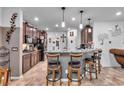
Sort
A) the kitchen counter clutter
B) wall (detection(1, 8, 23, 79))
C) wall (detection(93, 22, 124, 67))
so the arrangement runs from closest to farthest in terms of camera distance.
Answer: wall (detection(1, 8, 23, 79)) → the kitchen counter clutter → wall (detection(93, 22, 124, 67))

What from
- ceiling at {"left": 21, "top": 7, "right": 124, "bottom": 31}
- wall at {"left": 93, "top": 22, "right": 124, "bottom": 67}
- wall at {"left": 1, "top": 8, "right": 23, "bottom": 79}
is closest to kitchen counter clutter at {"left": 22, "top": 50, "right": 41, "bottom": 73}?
wall at {"left": 1, "top": 8, "right": 23, "bottom": 79}

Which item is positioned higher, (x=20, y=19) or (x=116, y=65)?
(x=20, y=19)

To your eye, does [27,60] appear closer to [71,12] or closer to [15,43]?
[15,43]

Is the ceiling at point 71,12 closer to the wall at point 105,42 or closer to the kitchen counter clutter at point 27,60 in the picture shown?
the wall at point 105,42

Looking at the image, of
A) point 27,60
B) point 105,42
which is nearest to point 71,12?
point 27,60

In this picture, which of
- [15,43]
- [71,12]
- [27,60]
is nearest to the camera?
[15,43]

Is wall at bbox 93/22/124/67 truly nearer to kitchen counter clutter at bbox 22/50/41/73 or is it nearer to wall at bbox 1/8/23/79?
kitchen counter clutter at bbox 22/50/41/73

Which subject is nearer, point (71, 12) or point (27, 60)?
point (71, 12)

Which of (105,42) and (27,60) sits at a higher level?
(105,42)

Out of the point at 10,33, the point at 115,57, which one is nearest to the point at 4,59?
the point at 10,33

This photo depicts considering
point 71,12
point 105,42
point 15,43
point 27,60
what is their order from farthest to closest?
point 105,42 → point 27,60 → point 71,12 → point 15,43
